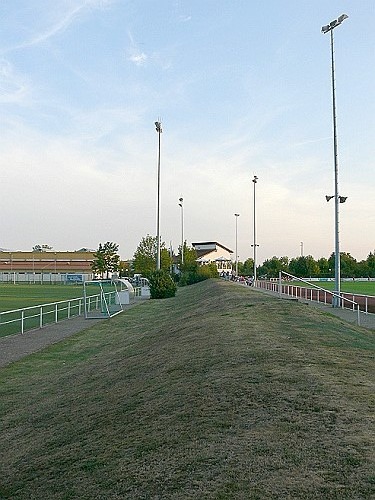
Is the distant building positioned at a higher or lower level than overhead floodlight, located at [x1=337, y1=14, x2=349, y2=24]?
lower

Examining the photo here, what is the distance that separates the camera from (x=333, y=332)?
15.6m

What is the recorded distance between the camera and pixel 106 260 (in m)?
133

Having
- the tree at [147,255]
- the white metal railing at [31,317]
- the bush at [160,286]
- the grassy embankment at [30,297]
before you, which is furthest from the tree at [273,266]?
the white metal railing at [31,317]

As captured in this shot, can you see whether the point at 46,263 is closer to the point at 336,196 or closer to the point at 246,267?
the point at 246,267

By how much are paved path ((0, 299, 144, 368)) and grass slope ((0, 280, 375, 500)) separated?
448cm

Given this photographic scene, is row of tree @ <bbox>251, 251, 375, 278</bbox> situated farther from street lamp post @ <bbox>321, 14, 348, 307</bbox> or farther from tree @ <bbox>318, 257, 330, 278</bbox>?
street lamp post @ <bbox>321, 14, 348, 307</bbox>

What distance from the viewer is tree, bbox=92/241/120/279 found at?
132m

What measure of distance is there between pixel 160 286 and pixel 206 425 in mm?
44285

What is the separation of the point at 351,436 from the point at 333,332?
9284 mm

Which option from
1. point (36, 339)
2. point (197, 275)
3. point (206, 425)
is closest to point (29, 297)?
point (197, 275)

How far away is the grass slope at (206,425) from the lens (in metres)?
5.71

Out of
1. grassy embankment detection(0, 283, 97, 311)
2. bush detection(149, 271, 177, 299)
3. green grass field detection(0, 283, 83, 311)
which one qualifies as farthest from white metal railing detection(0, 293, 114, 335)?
bush detection(149, 271, 177, 299)

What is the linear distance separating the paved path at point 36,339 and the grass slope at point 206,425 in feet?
14.7

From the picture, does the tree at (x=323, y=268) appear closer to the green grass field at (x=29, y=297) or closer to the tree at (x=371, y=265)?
the tree at (x=371, y=265)
